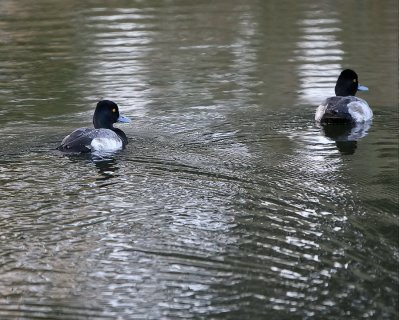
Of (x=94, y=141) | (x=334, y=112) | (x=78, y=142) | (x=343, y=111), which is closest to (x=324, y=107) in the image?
(x=334, y=112)

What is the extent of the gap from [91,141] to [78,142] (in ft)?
0.57

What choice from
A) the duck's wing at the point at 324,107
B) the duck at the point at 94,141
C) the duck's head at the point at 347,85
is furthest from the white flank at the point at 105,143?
the duck's head at the point at 347,85

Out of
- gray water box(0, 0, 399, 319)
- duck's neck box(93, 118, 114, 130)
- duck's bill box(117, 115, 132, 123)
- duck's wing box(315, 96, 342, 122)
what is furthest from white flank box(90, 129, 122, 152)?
duck's wing box(315, 96, 342, 122)

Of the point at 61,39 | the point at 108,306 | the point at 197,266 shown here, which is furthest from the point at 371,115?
the point at 61,39

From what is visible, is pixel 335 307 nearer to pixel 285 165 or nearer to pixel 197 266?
pixel 197 266

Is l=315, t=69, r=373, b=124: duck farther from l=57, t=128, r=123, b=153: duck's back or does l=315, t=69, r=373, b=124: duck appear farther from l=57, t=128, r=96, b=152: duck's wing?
l=57, t=128, r=96, b=152: duck's wing

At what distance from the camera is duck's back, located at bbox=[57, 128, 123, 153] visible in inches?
464

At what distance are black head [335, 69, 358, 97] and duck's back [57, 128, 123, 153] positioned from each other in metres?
4.09

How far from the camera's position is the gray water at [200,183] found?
7.30 m

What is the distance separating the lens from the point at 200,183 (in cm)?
1023

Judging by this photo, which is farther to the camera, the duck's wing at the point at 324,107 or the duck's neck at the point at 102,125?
the duck's wing at the point at 324,107

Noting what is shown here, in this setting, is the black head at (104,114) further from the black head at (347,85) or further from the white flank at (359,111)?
the black head at (347,85)

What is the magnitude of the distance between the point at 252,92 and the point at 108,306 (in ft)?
28.9

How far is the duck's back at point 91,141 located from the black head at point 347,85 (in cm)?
409
